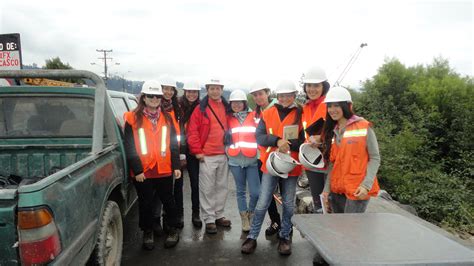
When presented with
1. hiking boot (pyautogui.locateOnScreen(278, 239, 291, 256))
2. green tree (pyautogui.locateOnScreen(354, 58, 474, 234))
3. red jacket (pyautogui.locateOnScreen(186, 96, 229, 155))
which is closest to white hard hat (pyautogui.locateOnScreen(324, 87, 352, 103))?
red jacket (pyautogui.locateOnScreen(186, 96, 229, 155))

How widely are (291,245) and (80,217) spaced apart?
2.52m

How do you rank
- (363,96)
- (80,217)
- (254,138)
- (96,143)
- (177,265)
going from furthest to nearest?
1. (363,96)
2. (254,138)
3. (177,265)
4. (96,143)
5. (80,217)

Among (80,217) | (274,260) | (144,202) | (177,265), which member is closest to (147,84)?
(144,202)

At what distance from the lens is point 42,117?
340cm

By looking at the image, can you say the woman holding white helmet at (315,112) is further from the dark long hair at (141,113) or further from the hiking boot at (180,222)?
the hiking boot at (180,222)

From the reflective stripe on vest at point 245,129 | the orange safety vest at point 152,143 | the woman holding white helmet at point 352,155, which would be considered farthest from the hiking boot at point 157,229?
the woman holding white helmet at point 352,155

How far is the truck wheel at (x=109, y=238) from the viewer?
260cm

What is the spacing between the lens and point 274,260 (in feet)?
11.6

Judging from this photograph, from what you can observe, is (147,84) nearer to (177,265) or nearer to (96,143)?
(96,143)

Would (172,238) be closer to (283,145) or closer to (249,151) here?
(249,151)

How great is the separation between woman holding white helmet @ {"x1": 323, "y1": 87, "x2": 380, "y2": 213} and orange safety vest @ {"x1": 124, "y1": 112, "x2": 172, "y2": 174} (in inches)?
70.1

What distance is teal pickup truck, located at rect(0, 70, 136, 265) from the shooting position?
176 cm

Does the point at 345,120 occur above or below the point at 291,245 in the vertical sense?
above

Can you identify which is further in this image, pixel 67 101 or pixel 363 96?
pixel 363 96
